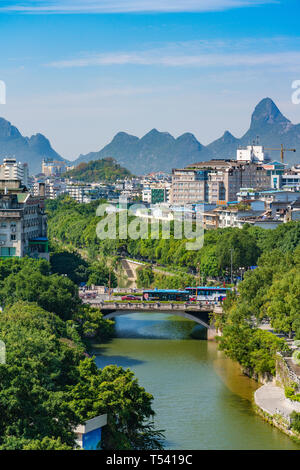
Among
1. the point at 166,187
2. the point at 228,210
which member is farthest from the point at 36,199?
the point at 166,187

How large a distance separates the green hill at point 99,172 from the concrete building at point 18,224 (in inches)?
2107

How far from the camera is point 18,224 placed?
24094 millimetres

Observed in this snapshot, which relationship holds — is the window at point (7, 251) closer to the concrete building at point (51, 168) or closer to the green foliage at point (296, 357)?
the green foliage at point (296, 357)

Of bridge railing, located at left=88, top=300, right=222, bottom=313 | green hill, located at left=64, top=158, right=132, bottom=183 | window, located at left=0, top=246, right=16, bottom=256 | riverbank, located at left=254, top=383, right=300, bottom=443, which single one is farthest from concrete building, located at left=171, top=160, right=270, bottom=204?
green hill, located at left=64, top=158, right=132, bottom=183

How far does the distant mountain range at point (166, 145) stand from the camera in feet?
366

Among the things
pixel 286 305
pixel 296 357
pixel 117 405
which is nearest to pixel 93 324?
pixel 286 305

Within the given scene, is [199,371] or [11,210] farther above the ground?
[11,210]

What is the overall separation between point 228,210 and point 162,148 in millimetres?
108243

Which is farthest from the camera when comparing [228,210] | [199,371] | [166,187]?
[166,187]

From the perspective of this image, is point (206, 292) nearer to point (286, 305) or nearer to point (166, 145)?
point (286, 305)

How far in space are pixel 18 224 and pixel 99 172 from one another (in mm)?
58779
